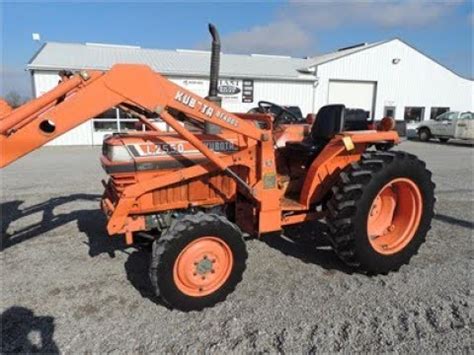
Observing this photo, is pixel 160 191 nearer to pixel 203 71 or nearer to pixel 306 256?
pixel 306 256

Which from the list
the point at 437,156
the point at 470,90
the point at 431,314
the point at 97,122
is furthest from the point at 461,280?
the point at 470,90

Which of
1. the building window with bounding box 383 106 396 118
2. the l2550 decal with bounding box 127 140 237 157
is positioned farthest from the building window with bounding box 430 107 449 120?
the l2550 decal with bounding box 127 140 237 157

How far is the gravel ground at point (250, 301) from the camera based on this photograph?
109 inches

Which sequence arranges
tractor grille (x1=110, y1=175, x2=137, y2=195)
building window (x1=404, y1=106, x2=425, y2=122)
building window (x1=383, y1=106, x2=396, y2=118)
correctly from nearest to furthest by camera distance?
tractor grille (x1=110, y1=175, x2=137, y2=195) → building window (x1=383, y1=106, x2=396, y2=118) → building window (x1=404, y1=106, x2=425, y2=122)

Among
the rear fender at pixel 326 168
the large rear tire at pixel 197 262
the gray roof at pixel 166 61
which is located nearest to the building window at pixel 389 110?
the gray roof at pixel 166 61

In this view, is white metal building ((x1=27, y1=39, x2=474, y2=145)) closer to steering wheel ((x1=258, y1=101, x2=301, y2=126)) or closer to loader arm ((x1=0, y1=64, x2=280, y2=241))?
steering wheel ((x1=258, y1=101, x2=301, y2=126))

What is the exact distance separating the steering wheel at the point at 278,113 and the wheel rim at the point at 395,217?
4.39 feet

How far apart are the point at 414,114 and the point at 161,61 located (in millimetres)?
15172

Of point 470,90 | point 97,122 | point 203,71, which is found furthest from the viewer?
point 470,90

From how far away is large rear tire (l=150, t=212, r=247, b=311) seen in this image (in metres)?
3.00

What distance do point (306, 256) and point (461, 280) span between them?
150 cm

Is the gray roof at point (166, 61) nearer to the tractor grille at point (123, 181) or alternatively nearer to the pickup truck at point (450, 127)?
the pickup truck at point (450, 127)

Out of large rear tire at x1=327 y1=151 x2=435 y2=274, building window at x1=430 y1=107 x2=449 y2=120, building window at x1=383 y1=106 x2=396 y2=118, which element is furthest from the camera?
building window at x1=430 y1=107 x2=449 y2=120

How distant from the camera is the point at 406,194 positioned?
3969mm
